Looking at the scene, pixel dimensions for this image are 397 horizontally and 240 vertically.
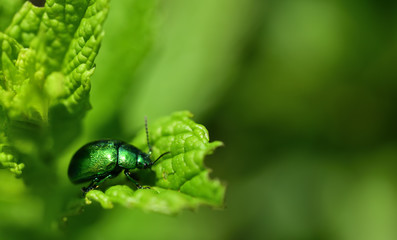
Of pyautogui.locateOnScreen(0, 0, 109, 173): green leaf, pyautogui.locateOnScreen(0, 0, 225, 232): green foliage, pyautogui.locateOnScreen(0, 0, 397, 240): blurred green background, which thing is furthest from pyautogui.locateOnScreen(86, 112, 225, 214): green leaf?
pyautogui.locateOnScreen(0, 0, 397, 240): blurred green background

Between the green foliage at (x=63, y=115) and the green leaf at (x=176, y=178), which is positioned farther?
the green foliage at (x=63, y=115)

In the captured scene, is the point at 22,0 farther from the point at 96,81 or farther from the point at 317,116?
the point at 317,116

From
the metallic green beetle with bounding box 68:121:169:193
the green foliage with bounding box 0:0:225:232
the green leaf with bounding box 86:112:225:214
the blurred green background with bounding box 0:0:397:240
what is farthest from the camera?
the blurred green background with bounding box 0:0:397:240

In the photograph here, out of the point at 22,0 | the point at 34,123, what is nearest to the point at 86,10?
the point at 22,0

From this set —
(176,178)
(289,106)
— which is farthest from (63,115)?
(289,106)

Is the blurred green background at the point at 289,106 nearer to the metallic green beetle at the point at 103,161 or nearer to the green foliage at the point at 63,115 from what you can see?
the metallic green beetle at the point at 103,161

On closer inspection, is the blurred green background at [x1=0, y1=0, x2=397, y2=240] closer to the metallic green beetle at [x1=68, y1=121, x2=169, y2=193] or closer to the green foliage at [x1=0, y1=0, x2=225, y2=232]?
the metallic green beetle at [x1=68, y1=121, x2=169, y2=193]

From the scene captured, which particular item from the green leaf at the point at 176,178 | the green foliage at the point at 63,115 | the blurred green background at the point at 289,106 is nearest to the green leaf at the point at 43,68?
the green foliage at the point at 63,115
